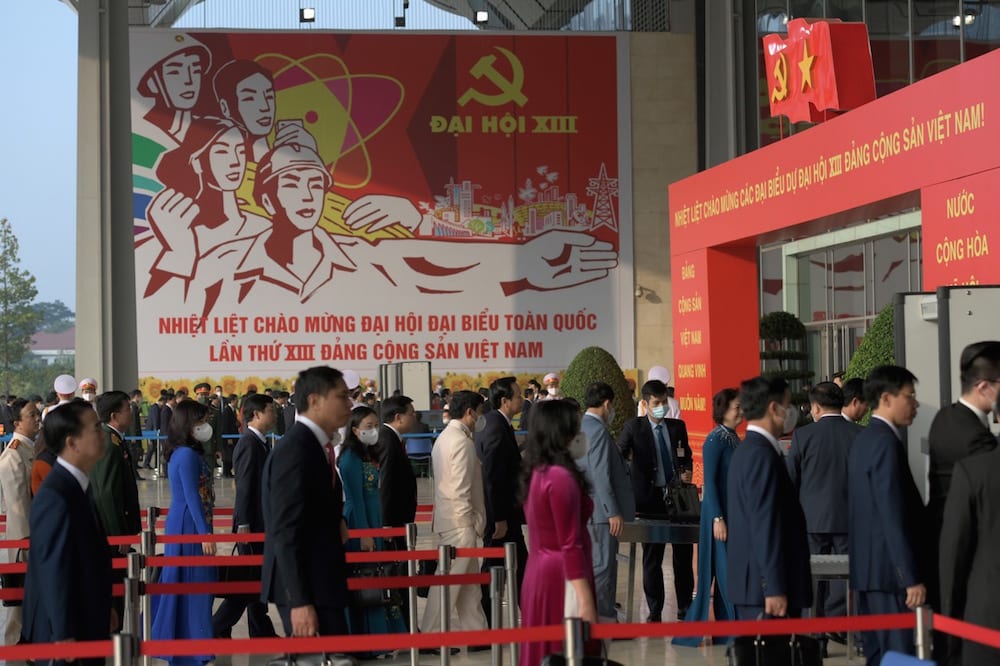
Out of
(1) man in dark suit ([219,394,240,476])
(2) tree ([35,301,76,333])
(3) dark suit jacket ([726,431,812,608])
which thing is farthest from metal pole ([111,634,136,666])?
(2) tree ([35,301,76,333])

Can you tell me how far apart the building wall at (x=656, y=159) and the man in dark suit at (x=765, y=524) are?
24.8 metres

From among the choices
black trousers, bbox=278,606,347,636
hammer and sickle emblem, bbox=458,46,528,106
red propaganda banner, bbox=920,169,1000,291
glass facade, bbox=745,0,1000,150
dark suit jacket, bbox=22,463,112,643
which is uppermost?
hammer and sickle emblem, bbox=458,46,528,106

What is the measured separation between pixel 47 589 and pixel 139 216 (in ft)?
85.2

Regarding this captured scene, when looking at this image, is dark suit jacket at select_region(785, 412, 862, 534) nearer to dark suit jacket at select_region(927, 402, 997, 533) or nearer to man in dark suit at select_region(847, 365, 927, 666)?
man in dark suit at select_region(847, 365, 927, 666)

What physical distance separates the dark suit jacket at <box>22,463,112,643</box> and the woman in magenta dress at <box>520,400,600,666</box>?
1.68m

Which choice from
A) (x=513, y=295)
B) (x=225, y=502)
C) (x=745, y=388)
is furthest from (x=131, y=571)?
(x=513, y=295)

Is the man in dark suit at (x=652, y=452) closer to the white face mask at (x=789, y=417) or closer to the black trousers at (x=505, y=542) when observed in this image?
the black trousers at (x=505, y=542)

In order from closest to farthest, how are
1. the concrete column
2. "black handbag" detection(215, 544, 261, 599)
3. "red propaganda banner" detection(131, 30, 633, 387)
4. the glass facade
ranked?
"black handbag" detection(215, 544, 261, 599), the glass facade, the concrete column, "red propaganda banner" detection(131, 30, 633, 387)

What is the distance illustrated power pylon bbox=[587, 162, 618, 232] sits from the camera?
31.0m

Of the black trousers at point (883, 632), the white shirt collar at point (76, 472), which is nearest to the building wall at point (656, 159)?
the black trousers at point (883, 632)

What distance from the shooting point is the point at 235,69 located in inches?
1188

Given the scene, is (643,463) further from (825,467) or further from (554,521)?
(554,521)

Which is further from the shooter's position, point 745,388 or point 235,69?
point 235,69

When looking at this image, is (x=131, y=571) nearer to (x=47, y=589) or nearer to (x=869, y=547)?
(x=47, y=589)
